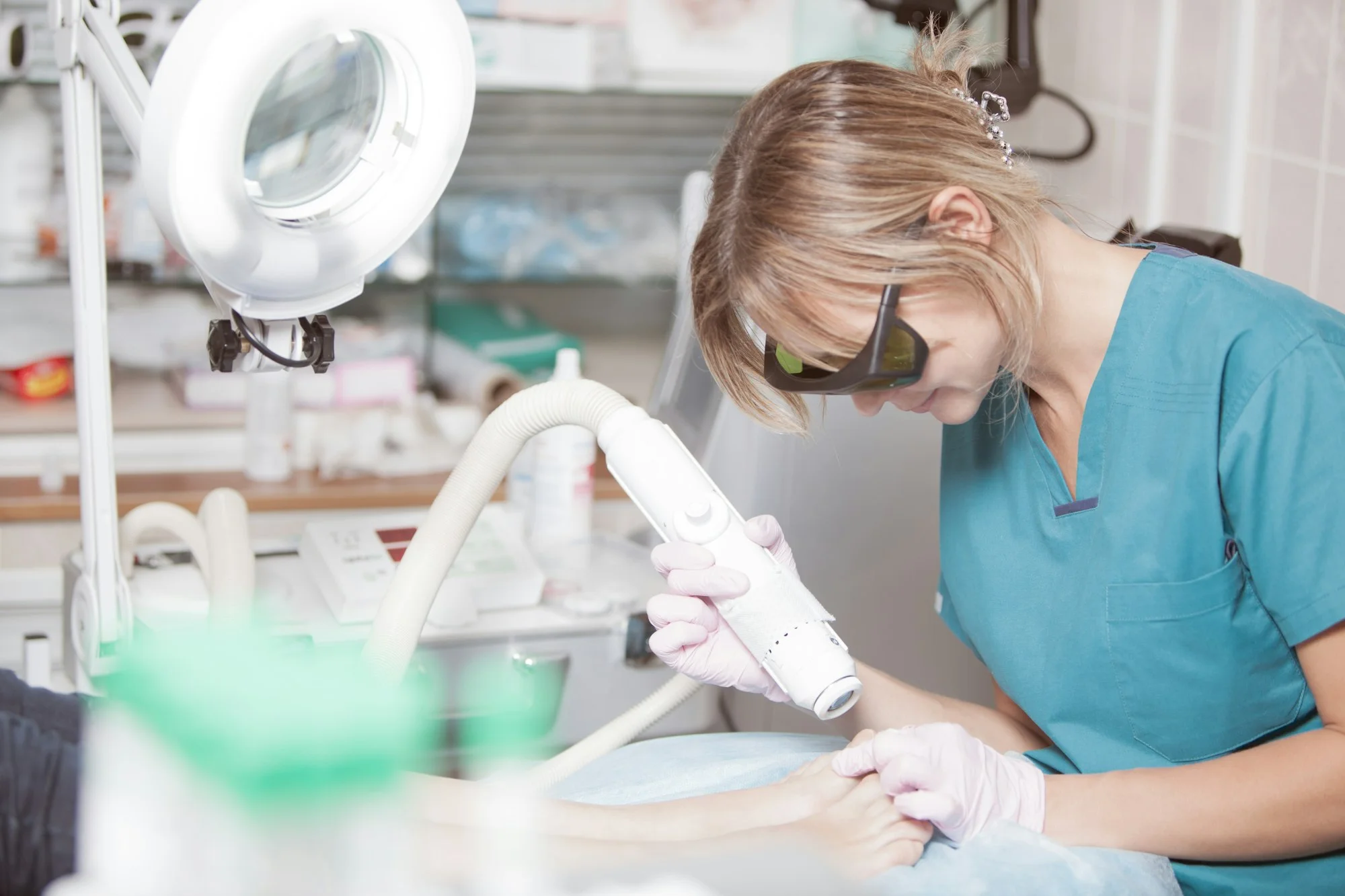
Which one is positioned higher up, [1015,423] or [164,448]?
[1015,423]

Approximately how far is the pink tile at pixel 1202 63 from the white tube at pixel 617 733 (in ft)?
3.46

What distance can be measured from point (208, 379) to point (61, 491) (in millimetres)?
289

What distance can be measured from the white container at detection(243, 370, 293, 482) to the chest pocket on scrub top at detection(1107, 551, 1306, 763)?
132 centimetres

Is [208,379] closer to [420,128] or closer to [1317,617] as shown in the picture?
[420,128]

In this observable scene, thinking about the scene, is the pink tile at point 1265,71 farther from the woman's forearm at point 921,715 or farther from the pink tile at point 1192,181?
the woman's forearm at point 921,715

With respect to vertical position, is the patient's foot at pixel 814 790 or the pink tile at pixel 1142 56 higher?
the pink tile at pixel 1142 56

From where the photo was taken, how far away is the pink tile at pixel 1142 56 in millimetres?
1898

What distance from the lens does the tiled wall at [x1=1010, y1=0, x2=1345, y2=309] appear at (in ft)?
5.11

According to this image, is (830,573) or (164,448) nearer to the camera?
(830,573)

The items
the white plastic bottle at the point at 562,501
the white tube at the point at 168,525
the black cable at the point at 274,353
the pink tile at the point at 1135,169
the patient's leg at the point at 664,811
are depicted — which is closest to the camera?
the black cable at the point at 274,353

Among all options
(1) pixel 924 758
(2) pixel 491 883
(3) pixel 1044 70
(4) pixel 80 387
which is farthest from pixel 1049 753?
(3) pixel 1044 70

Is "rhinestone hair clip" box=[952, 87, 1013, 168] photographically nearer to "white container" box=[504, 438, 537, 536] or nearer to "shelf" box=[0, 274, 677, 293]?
"white container" box=[504, 438, 537, 536]

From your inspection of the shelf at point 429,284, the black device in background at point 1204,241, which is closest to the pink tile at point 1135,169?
the black device in background at point 1204,241

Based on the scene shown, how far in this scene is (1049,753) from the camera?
1305 mm
